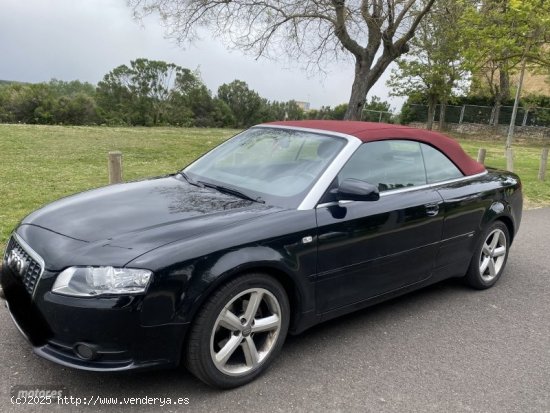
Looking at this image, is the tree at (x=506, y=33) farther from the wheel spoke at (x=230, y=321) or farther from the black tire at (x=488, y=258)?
the wheel spoke at (x=230, y=321)

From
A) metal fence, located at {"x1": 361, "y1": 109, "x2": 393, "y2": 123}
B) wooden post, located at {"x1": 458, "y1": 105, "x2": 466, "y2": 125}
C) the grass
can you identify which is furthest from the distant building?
the grass

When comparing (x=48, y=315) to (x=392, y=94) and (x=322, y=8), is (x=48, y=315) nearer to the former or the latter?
(x=322, y=8)

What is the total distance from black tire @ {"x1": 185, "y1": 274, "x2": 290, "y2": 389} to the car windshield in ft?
2.07

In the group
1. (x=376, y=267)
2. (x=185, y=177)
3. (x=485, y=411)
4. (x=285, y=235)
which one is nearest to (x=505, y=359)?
(x=485, y=411)

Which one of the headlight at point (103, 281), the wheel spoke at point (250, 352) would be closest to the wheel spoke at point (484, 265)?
the wheel spoke at point (250, 352)

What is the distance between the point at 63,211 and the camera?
331cm

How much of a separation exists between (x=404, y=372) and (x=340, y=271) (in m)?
0.76

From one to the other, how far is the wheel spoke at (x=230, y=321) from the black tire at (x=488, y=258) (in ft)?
8.57

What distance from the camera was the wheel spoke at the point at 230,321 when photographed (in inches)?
113

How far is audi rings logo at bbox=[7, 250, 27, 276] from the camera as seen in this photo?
2.87m

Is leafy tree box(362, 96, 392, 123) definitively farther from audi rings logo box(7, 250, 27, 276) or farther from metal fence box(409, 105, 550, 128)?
audi rings logo box(7, 250, 27, 276)

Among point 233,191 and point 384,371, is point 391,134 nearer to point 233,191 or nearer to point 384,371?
point 233,191

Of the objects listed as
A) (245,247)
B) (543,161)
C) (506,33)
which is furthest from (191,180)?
(506,33)

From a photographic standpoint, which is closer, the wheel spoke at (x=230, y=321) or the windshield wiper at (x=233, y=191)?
the wheel spoke at (x=230, y=321)
